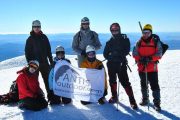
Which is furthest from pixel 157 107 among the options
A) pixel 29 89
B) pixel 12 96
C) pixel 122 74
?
pixel 12 96

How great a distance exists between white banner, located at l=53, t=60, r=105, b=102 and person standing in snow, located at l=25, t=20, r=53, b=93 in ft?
1.97

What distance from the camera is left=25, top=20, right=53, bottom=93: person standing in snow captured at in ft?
32.8

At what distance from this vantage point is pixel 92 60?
972 cm

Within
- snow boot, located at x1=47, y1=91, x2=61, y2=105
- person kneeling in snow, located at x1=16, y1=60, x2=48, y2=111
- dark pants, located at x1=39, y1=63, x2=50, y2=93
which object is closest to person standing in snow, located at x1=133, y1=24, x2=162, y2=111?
snow boot, located at x1=47, y1=91, x2=61, y2=105

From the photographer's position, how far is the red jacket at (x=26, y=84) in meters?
9.52

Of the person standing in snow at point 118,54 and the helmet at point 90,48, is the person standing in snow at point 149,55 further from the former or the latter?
the helmet at point 90,48

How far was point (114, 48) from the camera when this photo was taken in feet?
30.9

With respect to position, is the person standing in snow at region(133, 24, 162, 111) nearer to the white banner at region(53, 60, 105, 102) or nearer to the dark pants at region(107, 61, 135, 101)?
the dark pants at region(107, 61, 135, 101)

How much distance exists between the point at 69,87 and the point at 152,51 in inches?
109

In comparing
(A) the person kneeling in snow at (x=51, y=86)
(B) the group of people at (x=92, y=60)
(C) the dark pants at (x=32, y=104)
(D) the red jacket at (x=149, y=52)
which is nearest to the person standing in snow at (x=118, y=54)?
(B) the group of people at (x=92, y=60)

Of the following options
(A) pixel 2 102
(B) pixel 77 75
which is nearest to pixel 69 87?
(B) pixel 77 75

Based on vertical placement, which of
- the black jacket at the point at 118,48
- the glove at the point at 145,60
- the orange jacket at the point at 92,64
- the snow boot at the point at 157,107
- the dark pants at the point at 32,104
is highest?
the black jacket at the point at 118,48

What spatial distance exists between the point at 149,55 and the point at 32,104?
3.81 metres

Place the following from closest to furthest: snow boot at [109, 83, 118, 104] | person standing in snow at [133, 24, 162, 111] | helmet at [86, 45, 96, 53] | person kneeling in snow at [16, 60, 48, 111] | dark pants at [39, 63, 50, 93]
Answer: person standing in snow at [133, 24, 162, 111], person kneeling in snow at [16, 60, 48, 111], helmet at [86, 45, 96, 53], snow boot at [109, 83, 118, 104], dark pants at [39, 63, 50, 93]
